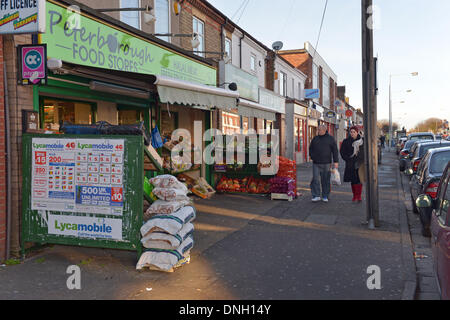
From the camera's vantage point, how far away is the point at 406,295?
4.44 m

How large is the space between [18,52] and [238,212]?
5474 mm

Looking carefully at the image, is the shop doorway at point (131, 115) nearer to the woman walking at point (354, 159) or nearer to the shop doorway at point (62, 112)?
the shop doorway at point (62, 112)

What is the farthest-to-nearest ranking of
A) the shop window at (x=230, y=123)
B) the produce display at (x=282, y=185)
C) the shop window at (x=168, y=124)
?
the shop window at (x=230, y=123) → the shop window at (x=168, y=124) → the produce display at (x=282, y=185)

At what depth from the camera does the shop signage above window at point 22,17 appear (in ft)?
17.3

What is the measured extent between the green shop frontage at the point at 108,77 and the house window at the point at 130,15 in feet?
3.23

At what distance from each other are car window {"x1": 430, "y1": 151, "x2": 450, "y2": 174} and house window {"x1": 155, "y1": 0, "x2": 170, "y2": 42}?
23.8 ft

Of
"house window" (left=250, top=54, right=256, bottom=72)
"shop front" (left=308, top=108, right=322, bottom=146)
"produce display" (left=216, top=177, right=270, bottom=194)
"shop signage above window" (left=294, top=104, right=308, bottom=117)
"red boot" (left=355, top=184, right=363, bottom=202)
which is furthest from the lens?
"shop front" (left=308, top=108, right=322, bottom=146)

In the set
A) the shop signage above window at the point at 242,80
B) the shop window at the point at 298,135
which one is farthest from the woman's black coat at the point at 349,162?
the shop window at the point at 298,135

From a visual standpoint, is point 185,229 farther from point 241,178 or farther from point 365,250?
point 241,178

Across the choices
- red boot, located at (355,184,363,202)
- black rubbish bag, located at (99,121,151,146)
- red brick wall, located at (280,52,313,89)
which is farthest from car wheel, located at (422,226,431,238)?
red brick wall, located at (280,52,313,89)

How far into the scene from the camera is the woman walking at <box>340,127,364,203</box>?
9.98 meters

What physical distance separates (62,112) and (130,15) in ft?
10.9

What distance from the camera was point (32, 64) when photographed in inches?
221

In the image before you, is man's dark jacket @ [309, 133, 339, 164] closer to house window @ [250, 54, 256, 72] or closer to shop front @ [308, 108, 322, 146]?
house window @ [250, 54, 256, 72]
